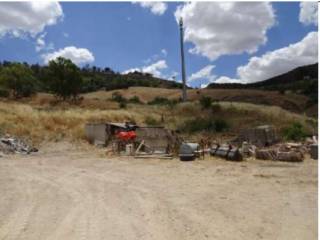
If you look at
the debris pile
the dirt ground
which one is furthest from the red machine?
the dirt ground

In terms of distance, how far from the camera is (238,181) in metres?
10.1

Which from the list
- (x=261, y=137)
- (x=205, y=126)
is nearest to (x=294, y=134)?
(x=261, y=137)

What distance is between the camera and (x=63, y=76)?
44.9 m

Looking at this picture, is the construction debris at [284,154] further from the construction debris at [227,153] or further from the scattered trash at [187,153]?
the scattered trash at [187,153]

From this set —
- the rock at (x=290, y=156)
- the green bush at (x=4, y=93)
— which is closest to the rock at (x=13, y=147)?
the rock at (x=290, y=156)

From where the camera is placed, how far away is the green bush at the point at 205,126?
86.4 ft

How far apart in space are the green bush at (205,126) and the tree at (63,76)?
21822mm

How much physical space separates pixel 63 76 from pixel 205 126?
77.4 ft

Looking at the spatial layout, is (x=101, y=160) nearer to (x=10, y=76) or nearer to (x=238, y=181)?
(x=238, y=181)

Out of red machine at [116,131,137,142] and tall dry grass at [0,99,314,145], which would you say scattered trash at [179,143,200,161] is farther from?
tall dry grass at [0,99,314,145]

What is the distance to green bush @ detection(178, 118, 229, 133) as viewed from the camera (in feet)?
86.4

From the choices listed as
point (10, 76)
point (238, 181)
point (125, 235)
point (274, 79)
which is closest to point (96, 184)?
point (238, 181)

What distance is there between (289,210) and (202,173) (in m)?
4.75

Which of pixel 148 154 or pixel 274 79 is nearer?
pixel 148 154
